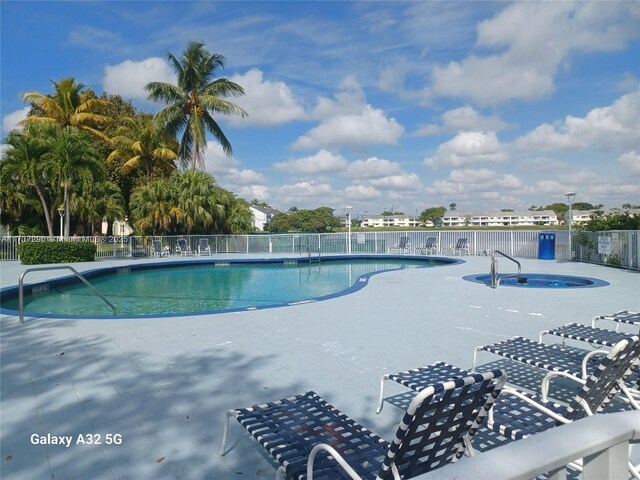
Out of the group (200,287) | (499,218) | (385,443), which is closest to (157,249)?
(200,287)

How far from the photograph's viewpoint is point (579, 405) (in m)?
2.54

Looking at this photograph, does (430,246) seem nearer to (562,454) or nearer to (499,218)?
(562,454)

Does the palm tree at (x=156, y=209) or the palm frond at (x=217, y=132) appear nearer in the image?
the palm tree at (x=156, y=209)

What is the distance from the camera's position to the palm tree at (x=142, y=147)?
26.0m

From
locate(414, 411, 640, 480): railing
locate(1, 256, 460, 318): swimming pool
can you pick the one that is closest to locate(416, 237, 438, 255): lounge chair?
locate(1, 256, 460, 318): swimming pool

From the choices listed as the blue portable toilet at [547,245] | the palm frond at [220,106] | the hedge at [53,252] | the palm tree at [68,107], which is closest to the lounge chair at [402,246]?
the blue portable toilet at [547,245]

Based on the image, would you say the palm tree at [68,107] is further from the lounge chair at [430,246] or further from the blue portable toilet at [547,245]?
the blue portable toilet at [547,245]

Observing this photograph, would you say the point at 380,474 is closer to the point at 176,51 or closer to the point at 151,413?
the point at 151,413

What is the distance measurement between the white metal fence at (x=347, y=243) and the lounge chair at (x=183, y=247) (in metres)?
0.17

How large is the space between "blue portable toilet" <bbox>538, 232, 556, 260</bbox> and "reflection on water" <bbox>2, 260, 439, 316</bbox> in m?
4.96

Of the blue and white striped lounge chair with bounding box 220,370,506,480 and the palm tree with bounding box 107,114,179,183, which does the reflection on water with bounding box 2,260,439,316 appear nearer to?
the blue and white striped lounge chair with bounding box 220,370,506,480

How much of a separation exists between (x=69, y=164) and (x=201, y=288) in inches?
385

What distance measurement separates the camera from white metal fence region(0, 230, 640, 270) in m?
18.7

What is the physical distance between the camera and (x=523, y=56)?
45.4 feet
